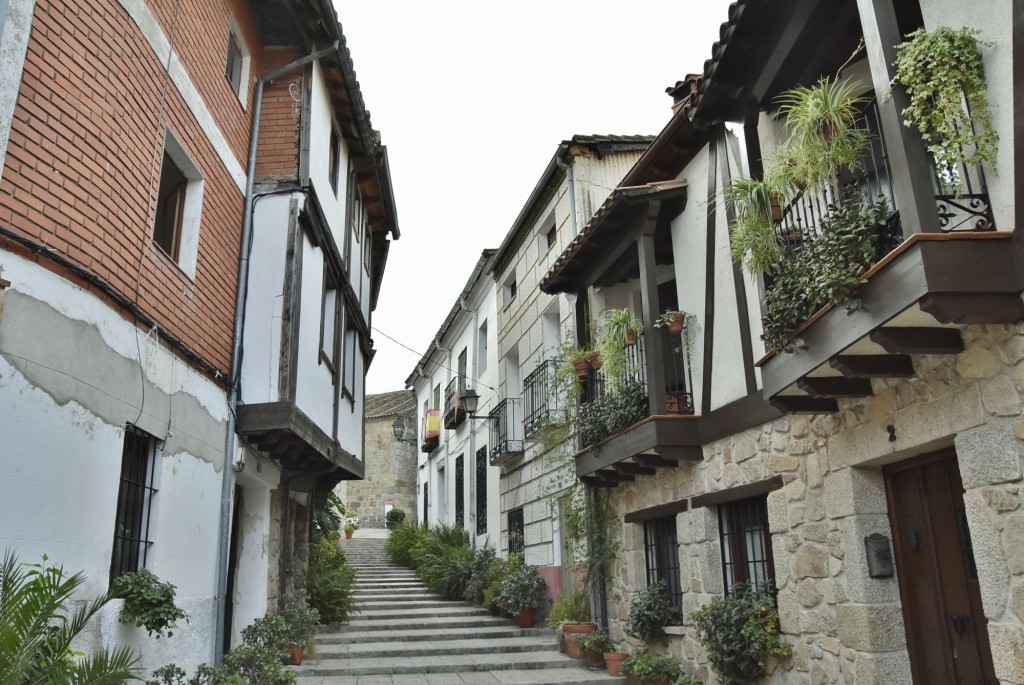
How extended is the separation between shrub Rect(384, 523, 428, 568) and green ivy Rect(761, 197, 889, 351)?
13.7 meters

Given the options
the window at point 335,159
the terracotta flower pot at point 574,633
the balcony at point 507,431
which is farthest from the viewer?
the balcony at point 507,431

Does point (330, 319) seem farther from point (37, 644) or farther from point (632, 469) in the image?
point (37, 644)

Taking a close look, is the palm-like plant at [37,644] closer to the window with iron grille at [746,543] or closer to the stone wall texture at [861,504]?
the stone wall texture at [861,504]

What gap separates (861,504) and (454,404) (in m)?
13.3

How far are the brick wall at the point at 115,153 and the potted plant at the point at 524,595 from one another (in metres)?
5.62

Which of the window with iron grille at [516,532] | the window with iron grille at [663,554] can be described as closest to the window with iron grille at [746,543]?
the window with iron grille at [663,554]

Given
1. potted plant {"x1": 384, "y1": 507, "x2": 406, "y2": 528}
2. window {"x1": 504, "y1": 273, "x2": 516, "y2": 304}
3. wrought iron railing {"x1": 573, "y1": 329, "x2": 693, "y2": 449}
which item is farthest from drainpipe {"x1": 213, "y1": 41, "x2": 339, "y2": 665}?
potted plant {"x1": 384, "y1": 507, "x2": 406, "y2": 528}

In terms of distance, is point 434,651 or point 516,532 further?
point 516,532

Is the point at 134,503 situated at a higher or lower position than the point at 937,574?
higher

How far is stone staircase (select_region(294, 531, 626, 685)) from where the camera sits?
8.39m

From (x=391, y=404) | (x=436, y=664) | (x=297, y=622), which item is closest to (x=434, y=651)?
(x=436, y=664)

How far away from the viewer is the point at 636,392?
8445 millimetres

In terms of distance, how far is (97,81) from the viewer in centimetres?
526

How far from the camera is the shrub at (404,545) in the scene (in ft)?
59.0
